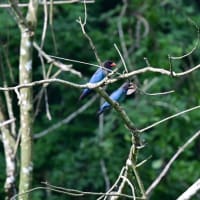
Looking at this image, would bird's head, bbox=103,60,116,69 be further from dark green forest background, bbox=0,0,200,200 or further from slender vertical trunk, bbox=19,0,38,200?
dark green forest background, bbox=0,0,200,200

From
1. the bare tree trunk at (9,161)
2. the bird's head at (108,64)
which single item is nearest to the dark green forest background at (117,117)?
the bare tree trunk at (9,161)

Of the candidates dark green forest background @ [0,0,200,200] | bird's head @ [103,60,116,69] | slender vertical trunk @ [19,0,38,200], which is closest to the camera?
slender vertical trunk @ [19,0,38,200]

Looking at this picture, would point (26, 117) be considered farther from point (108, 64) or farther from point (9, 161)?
point (108, 64)

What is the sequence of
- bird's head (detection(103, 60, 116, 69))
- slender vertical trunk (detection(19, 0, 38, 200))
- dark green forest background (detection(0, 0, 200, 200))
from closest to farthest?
slender vertical trunk (detection(19, 0, 38, 200))
bird's head (detection(103, 60, 116, 69))
dark green forest background (detection(0, 0, 200, 200))

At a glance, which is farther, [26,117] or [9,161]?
[9,161]

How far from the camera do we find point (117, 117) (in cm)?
775

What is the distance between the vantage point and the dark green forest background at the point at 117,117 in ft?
25.4

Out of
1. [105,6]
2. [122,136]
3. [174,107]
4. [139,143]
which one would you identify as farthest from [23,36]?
[105,6]

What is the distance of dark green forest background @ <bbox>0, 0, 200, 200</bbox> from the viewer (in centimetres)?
774

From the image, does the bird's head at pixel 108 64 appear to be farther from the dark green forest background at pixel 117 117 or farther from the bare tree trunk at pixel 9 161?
the dark green forest background at pixel 117 117

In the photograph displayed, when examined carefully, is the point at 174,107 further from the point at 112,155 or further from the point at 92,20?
the point at 92,20

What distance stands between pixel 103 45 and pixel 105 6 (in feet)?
3.44

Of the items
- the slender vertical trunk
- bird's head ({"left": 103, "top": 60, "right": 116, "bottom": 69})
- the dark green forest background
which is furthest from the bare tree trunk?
the dark green forest background

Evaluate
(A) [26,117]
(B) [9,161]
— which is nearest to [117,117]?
(B) [9,161]
